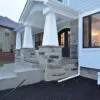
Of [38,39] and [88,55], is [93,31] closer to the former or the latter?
[88,55]

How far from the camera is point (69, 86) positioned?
570cm

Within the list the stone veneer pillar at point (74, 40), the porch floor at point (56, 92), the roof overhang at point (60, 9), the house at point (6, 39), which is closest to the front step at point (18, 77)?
the porch floor at point (56, 92)

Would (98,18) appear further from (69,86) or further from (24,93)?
(24,93)

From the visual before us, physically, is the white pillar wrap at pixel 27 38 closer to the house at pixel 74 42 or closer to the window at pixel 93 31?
the house at pixel 74 42

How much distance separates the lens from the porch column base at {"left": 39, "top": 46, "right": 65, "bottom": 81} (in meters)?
6.50

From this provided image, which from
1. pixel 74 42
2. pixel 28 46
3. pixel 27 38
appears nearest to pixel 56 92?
pixel 74 42

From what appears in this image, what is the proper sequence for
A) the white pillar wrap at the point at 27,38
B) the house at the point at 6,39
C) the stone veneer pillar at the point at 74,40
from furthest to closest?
the house at the point at 6,39
the white pillar wrap at the point at 27,38
the stone veneer pillar at the point at 74,40

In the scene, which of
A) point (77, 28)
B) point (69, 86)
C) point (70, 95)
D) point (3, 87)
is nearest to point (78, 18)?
point (77, 28)

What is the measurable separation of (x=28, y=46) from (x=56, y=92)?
18.2 feet

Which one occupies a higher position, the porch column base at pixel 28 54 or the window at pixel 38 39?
the window at pixel 38 39

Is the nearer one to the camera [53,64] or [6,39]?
[53,64]

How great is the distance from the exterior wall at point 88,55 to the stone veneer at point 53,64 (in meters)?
0.68

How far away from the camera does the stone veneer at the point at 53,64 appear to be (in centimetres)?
652

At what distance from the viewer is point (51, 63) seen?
6.61 meters
